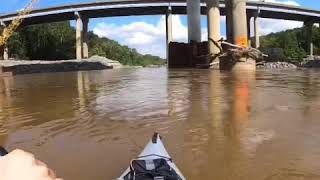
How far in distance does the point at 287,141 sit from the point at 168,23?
285 ft

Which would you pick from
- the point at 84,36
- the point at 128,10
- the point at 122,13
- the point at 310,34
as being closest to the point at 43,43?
the point at 84,36

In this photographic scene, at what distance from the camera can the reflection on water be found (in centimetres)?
727

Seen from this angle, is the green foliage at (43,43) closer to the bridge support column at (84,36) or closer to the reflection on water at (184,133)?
the bridge support column at (84,36)

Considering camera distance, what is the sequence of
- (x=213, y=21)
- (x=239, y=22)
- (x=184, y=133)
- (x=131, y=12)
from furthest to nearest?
(x=131, y=12), (x=213, y=21), (x=239, y=22), (x=184, y=133)

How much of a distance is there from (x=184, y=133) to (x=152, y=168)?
439cm

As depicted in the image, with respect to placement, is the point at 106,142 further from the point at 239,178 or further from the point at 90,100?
the point at 90,100

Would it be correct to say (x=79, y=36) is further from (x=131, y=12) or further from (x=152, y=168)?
(x=152, y=168)

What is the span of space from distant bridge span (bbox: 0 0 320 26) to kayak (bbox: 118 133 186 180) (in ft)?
268

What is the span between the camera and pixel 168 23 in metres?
94.8

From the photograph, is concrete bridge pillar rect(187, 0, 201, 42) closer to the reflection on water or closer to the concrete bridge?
the concrete bridge

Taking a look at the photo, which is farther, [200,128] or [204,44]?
[204,44]

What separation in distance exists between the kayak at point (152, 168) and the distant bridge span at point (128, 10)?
268 ft

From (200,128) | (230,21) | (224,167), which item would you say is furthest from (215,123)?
(230,21)

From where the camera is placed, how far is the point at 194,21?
183ft
